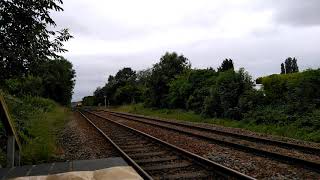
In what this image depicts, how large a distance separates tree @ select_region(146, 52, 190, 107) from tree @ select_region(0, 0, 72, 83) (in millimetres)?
38489

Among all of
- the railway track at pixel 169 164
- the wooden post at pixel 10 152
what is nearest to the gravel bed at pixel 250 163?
the railway track at pixel 169 164

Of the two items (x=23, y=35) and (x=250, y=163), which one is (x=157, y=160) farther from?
(x=23, y=35)

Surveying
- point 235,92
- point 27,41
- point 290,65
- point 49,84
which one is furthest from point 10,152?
point 49,84

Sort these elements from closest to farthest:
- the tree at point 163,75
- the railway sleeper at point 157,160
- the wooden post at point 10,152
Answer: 1. the wooden post at point 10,152
2. the railway sleeper at point 157,160
3. the tree at point 163,75

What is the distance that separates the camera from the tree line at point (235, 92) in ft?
69.5

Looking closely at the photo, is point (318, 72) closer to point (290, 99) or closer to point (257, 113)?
point (290, 99)

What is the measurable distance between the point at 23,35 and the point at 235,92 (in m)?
21.8

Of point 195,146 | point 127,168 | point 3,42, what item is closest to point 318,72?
point 195,146

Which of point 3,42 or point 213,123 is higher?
point 3,42

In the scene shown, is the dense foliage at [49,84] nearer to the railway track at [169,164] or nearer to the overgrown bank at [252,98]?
the railway track at [169,164]

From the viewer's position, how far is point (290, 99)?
2188 cm

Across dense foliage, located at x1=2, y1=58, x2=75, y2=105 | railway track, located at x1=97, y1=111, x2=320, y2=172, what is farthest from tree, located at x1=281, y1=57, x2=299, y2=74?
railway track, located at x1=97, y1=111, x2=320, y2=172

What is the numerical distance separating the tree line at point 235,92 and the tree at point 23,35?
1418 centimetres

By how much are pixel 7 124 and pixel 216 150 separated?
259 inches
